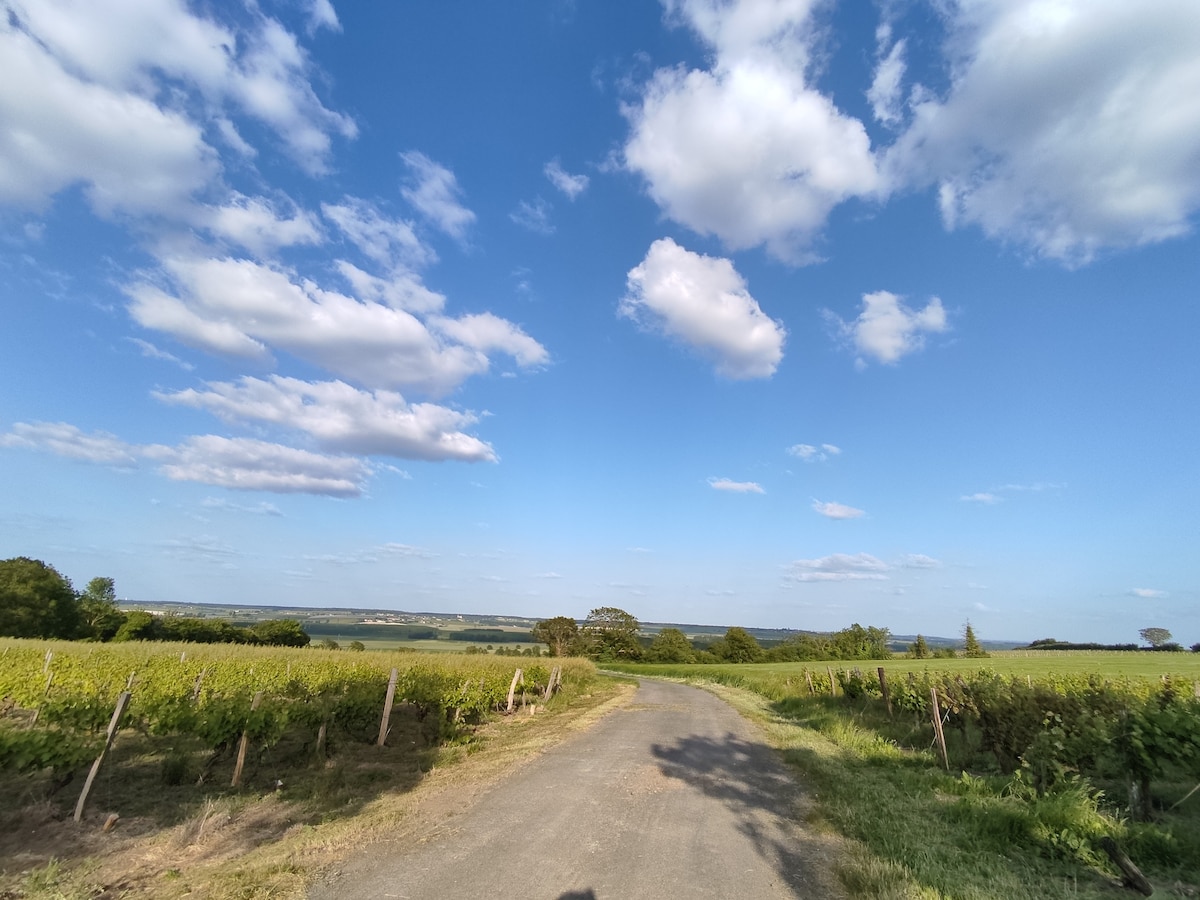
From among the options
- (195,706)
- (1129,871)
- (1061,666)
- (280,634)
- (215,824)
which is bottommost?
(280,634)

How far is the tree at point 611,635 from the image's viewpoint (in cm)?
9444

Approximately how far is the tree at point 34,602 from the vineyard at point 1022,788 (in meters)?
70.9

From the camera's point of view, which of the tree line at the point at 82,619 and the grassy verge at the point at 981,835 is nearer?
the grassy verge at the point at 981,835

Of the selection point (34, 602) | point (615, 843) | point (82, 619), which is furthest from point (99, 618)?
point (615, 843)

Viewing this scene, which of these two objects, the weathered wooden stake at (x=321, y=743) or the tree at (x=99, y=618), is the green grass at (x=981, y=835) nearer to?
the weathered wooden stake at (x=321, y=743)

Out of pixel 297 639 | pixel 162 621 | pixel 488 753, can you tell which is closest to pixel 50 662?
pixel 488 753

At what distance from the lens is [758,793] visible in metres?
9.98

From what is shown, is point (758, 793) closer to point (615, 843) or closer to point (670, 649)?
point (615, 843)

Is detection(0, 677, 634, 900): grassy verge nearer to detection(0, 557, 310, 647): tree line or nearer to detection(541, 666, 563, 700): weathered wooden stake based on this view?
detection(541, 666, 563, 700): weathered wooden stake

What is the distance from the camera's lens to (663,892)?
225 inches

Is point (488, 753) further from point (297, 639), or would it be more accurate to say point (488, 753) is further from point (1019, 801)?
point (297, 639)

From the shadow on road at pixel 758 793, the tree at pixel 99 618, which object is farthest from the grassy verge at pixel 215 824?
the tree at pixel 99 618

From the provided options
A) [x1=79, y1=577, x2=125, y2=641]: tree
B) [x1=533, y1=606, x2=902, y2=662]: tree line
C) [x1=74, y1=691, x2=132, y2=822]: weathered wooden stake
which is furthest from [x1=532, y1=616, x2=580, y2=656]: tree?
[x1=74, y1=691, x2=132, y2=822]: weathered wooden stake

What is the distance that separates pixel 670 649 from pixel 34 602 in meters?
78.9
